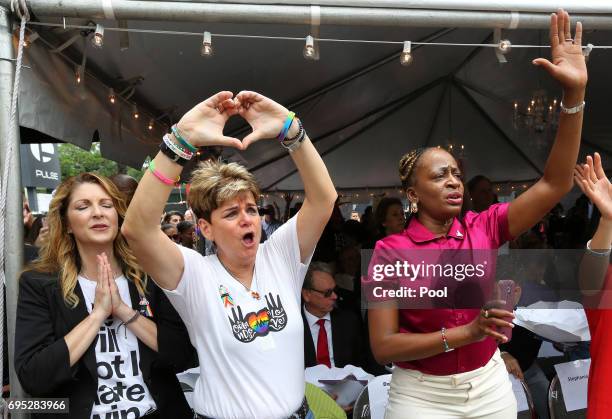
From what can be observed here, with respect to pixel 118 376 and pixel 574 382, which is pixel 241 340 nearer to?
pixel 118 376

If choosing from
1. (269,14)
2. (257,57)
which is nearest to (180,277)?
(269,14)

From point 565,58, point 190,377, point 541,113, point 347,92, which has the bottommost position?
point 190,377

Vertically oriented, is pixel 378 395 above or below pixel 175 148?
below

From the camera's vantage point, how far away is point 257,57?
400 cm

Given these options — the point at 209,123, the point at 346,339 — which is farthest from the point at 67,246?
the point at 346,339

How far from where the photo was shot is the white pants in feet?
5.78

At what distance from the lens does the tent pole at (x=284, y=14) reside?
2.11 metres

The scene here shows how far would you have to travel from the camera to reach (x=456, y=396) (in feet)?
5.78

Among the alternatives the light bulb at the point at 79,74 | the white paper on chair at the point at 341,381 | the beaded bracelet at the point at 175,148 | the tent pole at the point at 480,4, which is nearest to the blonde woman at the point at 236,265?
the beaded bracelet at the point at 175,148

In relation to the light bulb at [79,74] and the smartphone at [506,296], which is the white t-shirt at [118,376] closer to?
the smartphone at [506,296]

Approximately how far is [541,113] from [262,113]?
19.0ft

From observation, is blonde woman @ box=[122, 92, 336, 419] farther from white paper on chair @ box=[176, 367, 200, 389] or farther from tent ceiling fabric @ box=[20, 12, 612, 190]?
tent ceiling fabric @ box=[20, 12, 612, 190]

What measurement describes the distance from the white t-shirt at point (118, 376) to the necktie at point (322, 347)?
5.04ft

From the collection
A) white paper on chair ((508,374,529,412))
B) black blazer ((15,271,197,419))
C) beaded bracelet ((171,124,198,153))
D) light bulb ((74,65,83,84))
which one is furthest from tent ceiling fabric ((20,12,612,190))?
white paper on chair ((508,374,529,412))
